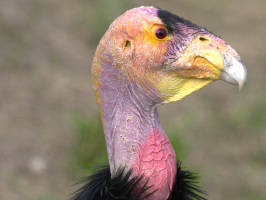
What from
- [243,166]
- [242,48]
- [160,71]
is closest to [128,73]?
[160,71]

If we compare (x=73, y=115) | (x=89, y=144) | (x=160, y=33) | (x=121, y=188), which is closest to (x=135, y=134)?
(x=121, y=188)

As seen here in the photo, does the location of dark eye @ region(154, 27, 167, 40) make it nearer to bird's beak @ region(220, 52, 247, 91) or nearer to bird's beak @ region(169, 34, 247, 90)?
bird's beak @ region(169, 34, 247, 90)

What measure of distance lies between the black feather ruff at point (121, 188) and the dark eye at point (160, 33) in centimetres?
72

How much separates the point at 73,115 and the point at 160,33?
9.36ft

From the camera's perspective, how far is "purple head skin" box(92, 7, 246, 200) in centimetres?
176

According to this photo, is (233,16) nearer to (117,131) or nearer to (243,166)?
(243,166)

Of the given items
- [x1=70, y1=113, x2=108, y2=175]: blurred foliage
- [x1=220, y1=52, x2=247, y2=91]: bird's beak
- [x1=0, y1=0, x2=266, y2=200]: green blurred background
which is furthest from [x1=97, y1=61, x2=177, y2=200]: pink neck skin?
[x1=70, y1=113, x2=108, y2=175]: blurred foliage

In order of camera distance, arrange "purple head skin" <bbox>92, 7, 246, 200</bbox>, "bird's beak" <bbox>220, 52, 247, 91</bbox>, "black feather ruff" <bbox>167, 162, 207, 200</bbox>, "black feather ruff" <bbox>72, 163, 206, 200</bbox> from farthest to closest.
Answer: "black feather ruff" <bbox>167, 162, 207, 200</bbox> → "black feather ruff" <bbox>72, 163, 206, 200</bbox> → "purple head skin" <bbox>92, 7, 246, 200</bbox> → "bird's beak" <bbox>220, 52, 247, 91</bbox>

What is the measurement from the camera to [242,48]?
25.0 ft

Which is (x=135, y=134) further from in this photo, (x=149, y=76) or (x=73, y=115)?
(x=73, y=115)

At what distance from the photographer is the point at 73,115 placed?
4.45 m

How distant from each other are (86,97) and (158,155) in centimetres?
370

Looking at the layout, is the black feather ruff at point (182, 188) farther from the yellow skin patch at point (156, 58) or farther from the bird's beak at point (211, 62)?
the bird's beak at point (211, 62)

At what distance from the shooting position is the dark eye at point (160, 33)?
1.79 metres
